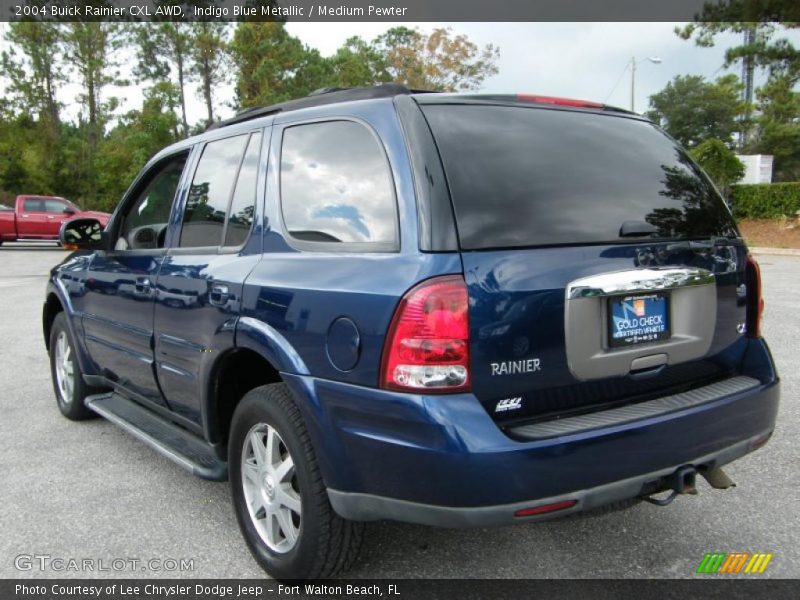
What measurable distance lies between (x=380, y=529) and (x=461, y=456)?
49.0 inches

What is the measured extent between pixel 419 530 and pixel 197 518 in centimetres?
107

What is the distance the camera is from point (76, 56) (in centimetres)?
3366

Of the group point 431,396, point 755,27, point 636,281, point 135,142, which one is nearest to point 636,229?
point 636,281

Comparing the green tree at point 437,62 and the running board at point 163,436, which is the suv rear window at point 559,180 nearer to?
the running board at point 163,436

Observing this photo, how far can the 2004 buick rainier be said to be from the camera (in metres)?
2.18

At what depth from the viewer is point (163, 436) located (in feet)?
11.4

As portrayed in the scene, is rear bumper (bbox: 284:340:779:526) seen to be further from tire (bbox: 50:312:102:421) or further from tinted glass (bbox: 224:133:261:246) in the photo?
tire (bbox: 50:312:102:421)

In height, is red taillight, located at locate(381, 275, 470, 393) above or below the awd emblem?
above

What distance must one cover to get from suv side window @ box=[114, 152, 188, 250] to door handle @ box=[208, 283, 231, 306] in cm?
89

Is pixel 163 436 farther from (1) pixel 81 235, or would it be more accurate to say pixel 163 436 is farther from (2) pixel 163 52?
(2) pixel 163 52

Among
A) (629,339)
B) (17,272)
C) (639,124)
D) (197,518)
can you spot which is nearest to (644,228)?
(629,339)

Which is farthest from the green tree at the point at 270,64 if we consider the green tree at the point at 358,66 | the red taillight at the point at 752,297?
the red taillight at the point at 752,297

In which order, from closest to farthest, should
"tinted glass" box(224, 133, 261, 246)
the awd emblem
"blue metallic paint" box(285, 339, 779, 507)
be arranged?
"blue metallic paint" box(285, 339, 779, 507), the awd emblem, "tinted glass" box(224, 133, 261, 246)
